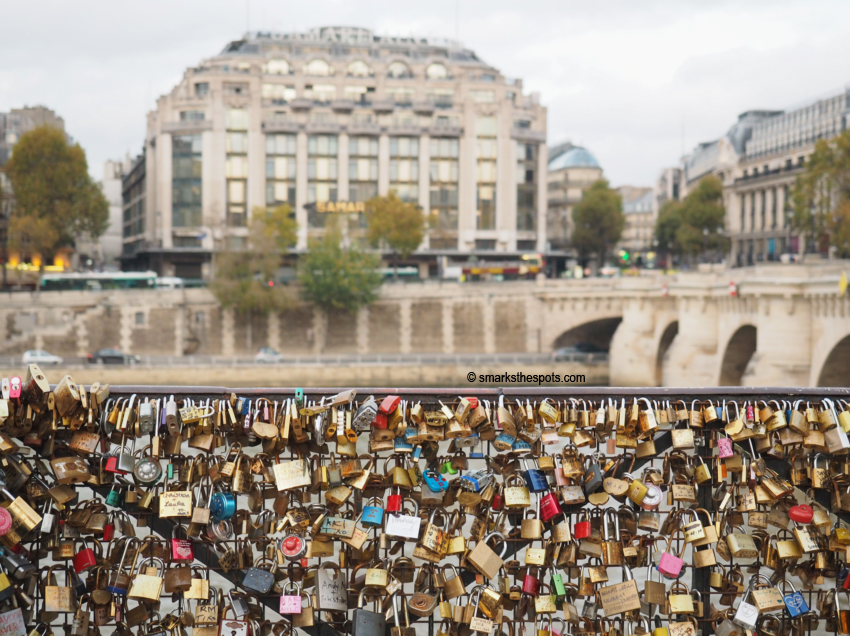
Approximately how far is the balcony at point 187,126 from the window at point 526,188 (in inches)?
1074

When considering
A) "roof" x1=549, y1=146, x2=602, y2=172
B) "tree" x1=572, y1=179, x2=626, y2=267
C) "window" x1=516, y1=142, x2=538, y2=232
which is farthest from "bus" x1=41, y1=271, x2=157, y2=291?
"roof" x1=549, y1=146, x2=602, y2=172

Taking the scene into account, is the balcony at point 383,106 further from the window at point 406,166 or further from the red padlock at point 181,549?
the red padlock at point 181,549

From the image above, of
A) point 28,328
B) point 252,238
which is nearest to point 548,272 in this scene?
point 252,238

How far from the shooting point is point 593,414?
7195 millimetres

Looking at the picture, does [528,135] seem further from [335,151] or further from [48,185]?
[48,185]

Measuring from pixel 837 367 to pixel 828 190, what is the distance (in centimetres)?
2845

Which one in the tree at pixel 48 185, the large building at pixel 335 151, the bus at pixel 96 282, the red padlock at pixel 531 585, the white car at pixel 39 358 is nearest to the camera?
the red padlock at pixel 531 585

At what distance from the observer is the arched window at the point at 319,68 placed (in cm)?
8394

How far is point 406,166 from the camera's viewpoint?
81.2m

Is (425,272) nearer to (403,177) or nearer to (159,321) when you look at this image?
(403,177)

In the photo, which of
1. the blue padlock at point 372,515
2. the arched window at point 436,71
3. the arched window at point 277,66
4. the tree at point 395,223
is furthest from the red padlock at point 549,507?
the arched window at point 436,71

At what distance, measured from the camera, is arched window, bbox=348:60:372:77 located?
8456cm

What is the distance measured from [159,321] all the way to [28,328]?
8.16 meters

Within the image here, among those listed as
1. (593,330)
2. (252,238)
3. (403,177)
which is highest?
(403,177)
